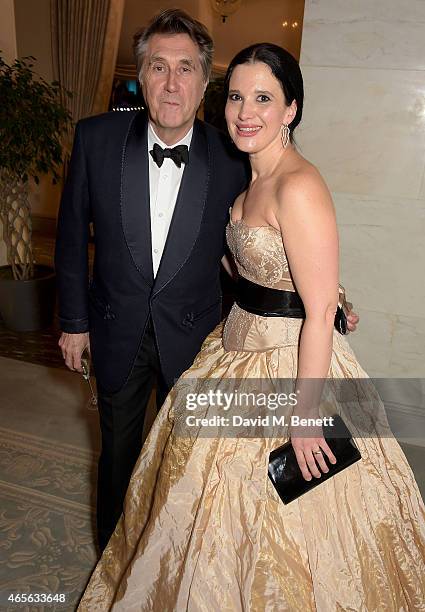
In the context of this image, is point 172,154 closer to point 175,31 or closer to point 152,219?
point 152,219

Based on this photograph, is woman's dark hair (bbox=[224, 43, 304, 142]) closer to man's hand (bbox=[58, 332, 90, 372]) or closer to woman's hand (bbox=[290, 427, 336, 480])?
woman's hand (bbox=[290, 427, 336, 480])

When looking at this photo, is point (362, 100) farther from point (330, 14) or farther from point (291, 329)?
point (291, 329)

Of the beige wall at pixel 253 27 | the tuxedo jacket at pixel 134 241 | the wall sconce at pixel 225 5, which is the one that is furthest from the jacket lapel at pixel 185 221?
the beige wall at pixel 253 27

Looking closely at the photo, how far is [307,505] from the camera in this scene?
149cm

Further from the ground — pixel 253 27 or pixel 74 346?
pixel 253 27

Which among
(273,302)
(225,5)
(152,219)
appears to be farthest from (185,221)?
(225,5)

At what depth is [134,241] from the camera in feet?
5.68

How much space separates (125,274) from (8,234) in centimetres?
295

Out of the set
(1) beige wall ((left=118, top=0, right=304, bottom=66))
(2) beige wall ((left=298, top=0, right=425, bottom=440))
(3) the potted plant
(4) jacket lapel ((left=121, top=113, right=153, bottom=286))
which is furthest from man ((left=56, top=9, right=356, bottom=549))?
(1) beige wall ((left=118, top=0, right=304, bottom=66))

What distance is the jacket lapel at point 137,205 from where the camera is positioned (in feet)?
5.65

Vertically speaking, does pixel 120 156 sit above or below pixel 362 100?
below

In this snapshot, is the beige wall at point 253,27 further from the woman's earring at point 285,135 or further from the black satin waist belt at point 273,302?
the black satin waist belt at point 273,302

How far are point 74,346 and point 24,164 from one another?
2.47 meters

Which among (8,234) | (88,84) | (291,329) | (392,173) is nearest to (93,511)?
(291,329)
